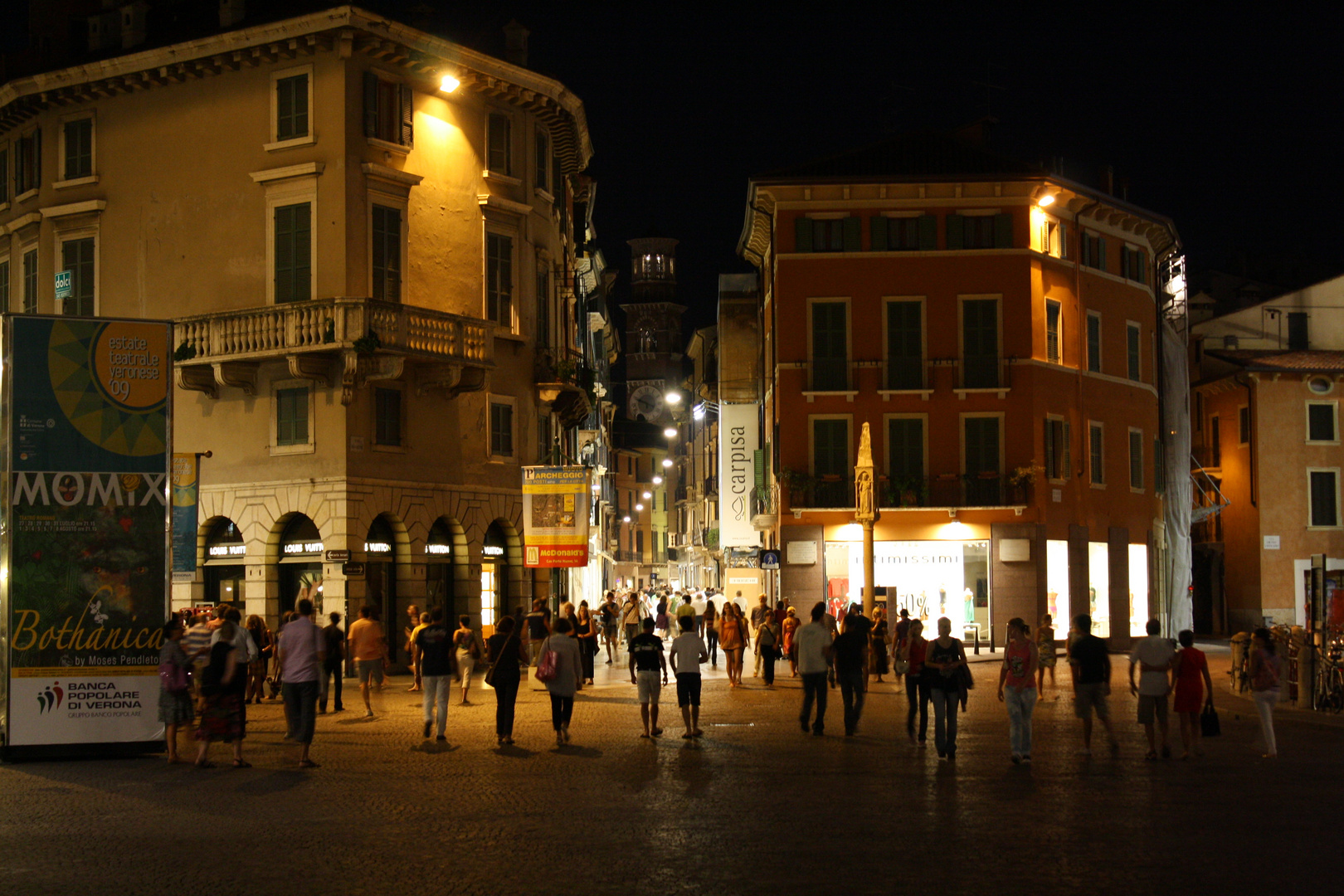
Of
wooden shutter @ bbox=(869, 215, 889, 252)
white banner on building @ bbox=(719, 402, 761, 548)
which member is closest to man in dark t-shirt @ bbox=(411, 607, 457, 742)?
wooden shutter @ bbox=(869, 215, 889, 252)

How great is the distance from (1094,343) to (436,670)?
108 ft

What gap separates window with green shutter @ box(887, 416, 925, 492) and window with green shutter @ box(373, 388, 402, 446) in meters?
15.8

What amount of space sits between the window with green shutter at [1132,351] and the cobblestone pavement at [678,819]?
98.8 feet

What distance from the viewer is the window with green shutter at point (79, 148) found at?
36.7 m

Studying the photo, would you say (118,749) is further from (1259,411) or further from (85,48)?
(1259,411)

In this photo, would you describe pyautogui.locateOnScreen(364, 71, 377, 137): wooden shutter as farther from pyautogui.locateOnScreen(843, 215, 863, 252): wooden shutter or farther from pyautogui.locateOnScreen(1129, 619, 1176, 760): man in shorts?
pyautogui.locateOnScreen(1129, 619, 1176, 760): man in shorts

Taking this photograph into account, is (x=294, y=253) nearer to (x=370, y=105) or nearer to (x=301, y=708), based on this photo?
(x=370, y=105)

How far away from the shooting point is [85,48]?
1501 inches

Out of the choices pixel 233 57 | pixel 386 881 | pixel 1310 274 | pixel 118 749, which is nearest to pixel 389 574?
pixel 233 57

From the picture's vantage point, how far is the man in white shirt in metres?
20.5

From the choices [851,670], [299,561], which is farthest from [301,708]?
[299,561]

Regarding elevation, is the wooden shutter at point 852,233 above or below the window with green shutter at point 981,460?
above

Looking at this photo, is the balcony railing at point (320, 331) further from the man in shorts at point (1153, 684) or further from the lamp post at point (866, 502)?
the man in shorts at point (1153, 684)

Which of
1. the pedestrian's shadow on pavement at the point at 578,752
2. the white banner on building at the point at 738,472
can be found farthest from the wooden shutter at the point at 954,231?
the pedestrian's shadow on pavement at the point at 578,752
